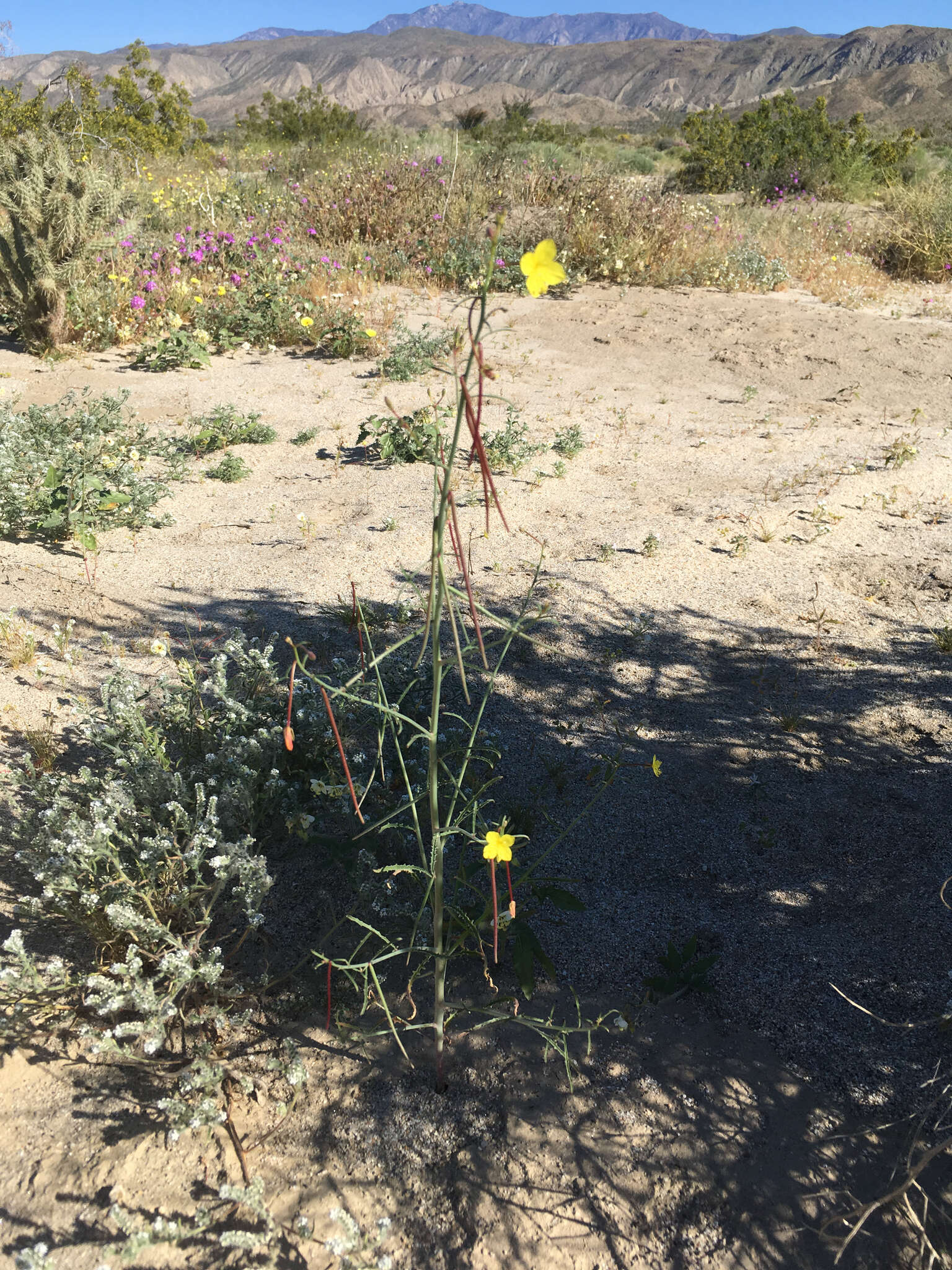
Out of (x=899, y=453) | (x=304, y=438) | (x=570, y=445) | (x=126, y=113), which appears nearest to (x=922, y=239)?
(x=899, y=453)

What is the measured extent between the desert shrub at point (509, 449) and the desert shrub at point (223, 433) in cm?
143

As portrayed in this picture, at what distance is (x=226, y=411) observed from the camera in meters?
5.09

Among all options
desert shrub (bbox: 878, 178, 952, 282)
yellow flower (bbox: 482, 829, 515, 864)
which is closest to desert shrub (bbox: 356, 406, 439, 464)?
yellow flower (bbox: 482, 829, 515, 864)

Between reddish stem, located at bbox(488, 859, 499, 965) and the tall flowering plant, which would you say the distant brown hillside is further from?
reddish stem, located at bbox(488, 859, 499, 965)

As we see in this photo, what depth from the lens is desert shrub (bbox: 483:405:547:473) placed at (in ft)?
15.2

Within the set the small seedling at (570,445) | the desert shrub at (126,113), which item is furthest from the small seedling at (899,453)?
the desert shrub at (126,113)

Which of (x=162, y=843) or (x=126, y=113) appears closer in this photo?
(x=162, y=843)

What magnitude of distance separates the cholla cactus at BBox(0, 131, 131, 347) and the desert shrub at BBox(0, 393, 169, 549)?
214 cm

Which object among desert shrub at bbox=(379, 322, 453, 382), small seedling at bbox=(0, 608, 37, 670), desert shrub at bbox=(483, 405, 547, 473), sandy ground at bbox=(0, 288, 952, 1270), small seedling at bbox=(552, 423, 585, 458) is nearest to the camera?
sandy ground at bbox=(0, 288, 952, 1270)

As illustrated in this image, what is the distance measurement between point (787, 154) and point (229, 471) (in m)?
13.1

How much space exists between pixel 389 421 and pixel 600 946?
3.66 m

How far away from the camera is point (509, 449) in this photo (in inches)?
189

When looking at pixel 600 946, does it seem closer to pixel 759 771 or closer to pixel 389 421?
pixel 759 771

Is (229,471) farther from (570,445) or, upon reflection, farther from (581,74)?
(581,74)
